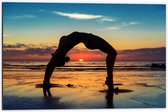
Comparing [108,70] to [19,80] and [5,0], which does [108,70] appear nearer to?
[19,80]

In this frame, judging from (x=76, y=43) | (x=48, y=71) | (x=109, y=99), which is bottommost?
(x=109, y=99)

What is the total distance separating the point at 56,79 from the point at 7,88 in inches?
16.3

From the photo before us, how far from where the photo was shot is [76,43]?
3930 millimetres

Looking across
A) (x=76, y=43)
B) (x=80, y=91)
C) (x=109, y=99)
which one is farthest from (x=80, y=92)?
(x=76, y=43)

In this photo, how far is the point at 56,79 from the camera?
12.8 ft

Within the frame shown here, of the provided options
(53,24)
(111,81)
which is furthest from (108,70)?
(53,24)

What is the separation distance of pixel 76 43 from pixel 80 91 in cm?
41

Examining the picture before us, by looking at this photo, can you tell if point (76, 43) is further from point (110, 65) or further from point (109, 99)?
point (109, 99)

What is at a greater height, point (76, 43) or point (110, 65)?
point (76, 43)

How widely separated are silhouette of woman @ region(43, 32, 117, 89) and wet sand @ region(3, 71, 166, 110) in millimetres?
49

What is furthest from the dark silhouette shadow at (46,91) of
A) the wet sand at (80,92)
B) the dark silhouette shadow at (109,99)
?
the dark silhouette shadow at (109,99)

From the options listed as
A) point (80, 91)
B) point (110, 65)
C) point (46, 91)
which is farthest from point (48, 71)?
point (110, 65)

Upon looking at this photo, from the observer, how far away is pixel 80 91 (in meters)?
3.88

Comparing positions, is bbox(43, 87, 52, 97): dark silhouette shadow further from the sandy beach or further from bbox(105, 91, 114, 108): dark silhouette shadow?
bbox(105, 91, 114, 108): dark silhouette shadow
